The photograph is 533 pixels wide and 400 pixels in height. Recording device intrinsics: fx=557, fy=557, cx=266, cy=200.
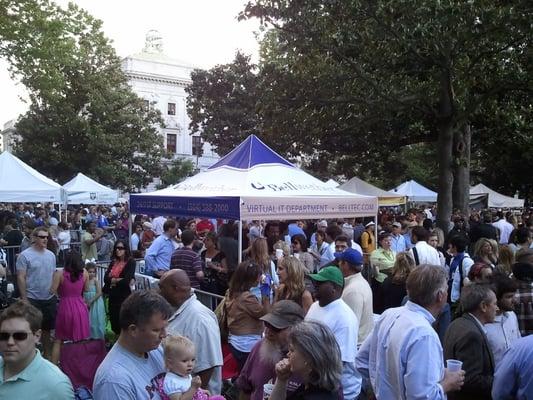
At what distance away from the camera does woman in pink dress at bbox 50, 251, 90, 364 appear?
6.98 metres

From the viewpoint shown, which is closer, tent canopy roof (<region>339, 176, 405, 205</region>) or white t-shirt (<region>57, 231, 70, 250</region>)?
white t-shirt (<region>57, 231, 70, 250</region>)

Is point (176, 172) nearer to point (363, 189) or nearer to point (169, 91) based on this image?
point (169, 91)

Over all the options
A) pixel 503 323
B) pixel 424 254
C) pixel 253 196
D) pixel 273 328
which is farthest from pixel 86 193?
pixel 503 323

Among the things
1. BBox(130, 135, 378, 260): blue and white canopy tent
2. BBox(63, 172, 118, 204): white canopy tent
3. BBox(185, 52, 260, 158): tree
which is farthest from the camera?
BBox(185, 52, 260, 158): tree

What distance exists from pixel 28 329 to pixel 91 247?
9.49 metres

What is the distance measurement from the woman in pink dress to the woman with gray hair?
4755 mm

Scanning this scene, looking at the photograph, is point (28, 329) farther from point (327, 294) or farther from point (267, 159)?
point (267, 159)

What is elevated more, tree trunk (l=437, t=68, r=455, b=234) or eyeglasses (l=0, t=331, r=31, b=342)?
tree trunk (l=437, t=68, r=455, b=234)

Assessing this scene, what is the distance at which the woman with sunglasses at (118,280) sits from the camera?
24.3ft

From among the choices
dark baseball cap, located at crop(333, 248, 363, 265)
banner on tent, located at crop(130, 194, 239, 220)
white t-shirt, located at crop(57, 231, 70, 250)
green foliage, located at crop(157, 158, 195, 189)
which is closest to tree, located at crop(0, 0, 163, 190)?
green foliage, located at crop(157, 158, 195, 189)

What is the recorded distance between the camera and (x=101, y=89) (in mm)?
38938

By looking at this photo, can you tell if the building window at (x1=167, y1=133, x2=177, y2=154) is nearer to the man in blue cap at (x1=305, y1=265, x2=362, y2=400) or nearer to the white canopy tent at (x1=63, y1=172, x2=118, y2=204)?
the white canopy tent at (x1=63, y1=172, x2=118, y2=204)

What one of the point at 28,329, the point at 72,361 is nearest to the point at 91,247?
the point at 72,361

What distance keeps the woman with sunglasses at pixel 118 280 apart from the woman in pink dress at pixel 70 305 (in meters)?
0.36
